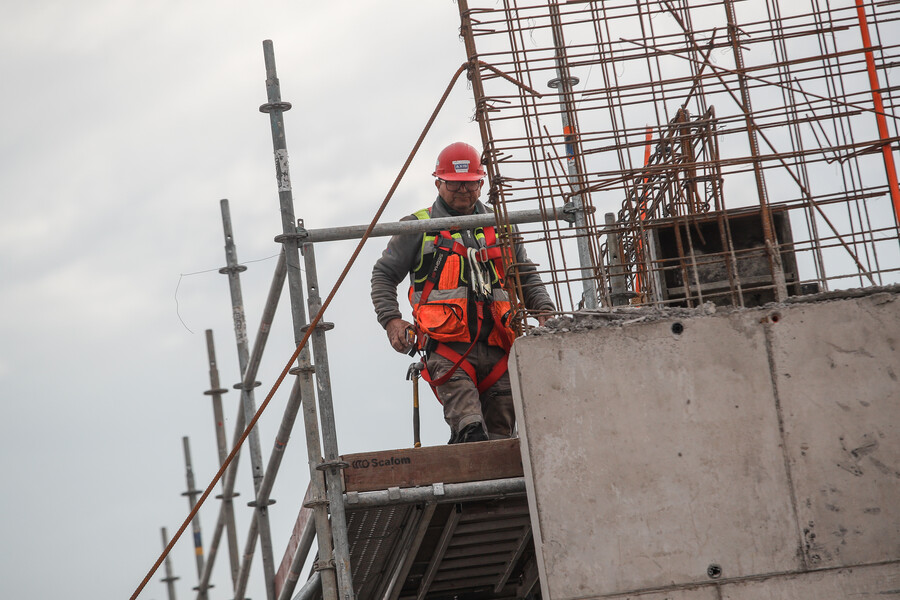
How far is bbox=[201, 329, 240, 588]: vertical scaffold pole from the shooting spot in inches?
553

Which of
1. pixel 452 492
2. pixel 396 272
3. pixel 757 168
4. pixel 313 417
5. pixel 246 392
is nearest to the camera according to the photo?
pixel 757 168

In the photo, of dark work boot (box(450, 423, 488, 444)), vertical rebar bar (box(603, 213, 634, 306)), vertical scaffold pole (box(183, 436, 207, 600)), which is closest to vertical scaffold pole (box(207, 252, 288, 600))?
dark work boot (box(450, 423, 488, 444))

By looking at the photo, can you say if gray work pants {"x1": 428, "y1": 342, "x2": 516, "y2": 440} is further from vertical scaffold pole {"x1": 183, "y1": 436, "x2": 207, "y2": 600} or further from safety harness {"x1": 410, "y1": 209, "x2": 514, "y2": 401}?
vertical scaffold pole {"x1": 183, "y1": 436, "x2": 207, "y2": 600}

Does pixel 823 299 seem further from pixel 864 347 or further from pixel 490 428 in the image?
pixel 490 428

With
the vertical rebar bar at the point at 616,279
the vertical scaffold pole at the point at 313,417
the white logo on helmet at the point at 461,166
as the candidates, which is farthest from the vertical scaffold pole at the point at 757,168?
the vertical scaffold pole at the point at 313,417

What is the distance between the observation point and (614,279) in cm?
727

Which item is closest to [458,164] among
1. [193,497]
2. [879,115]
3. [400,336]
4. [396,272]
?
[396,272]

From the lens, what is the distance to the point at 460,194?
26.6ft

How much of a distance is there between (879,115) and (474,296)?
266cm

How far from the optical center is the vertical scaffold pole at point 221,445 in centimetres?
1405

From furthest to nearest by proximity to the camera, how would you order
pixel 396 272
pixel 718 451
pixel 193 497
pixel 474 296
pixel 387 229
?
pixel 193 497, pixel 396 272, pixel 474 296, pixel 387 229, pixel 718 451

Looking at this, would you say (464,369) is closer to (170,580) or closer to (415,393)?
(415,393)

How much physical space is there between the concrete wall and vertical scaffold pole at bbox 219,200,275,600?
537 centimetres

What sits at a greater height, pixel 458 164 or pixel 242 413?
pixel 458 164
